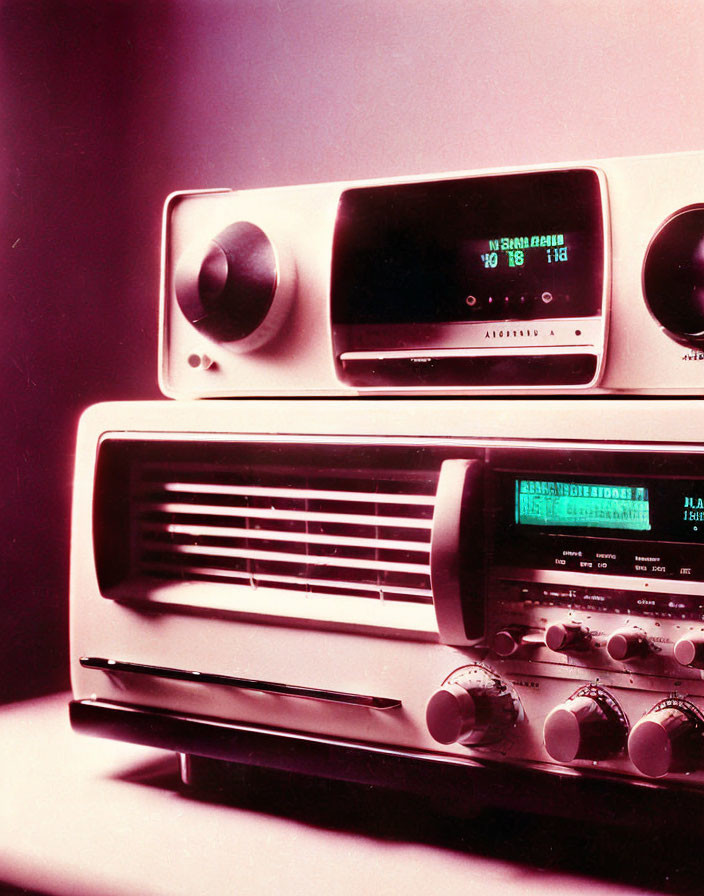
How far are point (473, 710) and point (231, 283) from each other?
1.31ft

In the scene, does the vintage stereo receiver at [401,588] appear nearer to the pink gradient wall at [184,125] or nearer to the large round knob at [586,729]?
the large round knob at [586,729]

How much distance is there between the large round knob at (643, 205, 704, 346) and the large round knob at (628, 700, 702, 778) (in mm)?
252

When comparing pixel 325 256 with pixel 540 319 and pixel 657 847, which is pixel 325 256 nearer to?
pixel 540 319

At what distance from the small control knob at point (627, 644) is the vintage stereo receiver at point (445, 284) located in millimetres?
183

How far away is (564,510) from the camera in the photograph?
630mm

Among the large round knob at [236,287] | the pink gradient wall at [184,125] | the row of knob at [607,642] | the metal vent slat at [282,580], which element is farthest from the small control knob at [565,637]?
the pink gradient wall at [184,125]

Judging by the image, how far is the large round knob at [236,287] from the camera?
0.81 meters

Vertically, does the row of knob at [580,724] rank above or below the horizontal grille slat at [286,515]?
below

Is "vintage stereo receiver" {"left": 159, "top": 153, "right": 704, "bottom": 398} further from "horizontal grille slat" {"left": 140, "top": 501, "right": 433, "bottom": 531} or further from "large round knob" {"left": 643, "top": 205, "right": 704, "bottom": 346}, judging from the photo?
"horizontal grille slat" {"left": 140, "top": 501, "right": 433, "bottom": 531}

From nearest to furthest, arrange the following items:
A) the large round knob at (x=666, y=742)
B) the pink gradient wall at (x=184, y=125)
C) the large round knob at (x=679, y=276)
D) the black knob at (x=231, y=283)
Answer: the large round knob at (x=666, y=742) → the large round knob at (x=679, y=276) → the black knob at (x=231, y=283) → the pink gradient wall at (x=184, y=125)

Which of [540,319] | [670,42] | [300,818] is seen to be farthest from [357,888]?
[670,42]

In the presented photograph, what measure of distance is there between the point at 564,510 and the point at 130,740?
0.41 meters

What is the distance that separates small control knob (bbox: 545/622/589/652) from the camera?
59cm

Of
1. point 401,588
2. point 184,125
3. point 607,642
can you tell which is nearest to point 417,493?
point 401,588
